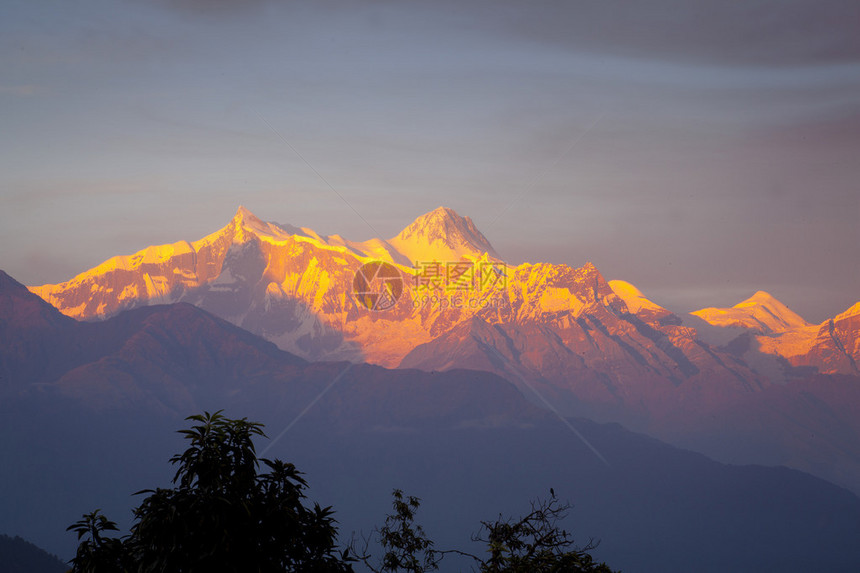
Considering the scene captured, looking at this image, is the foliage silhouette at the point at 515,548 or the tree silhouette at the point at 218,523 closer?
the tree silhouette at the point at 218,523

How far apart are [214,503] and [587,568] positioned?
12.1 m

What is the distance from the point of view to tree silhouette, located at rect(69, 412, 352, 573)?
28953 mm

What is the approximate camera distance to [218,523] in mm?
28625

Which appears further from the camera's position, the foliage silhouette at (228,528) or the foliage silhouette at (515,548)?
the foliage silhouette at (515,548)

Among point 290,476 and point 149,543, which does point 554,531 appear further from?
point 149,543

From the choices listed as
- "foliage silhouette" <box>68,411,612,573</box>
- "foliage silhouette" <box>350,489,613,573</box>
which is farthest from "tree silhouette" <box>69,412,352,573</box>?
"foliage silhouette" <box>350,489,613,573</box>

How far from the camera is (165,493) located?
29156 millimetres

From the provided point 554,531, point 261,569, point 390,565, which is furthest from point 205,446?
point 554,531

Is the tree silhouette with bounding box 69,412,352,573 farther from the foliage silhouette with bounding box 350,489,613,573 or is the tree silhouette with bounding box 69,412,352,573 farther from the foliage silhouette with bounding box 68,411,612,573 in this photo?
the foliage silhouette with bounding box 350,489,613,573

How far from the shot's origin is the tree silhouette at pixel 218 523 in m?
29.0

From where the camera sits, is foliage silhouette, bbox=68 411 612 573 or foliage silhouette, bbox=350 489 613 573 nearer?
foliage silhouette, bbox=68 411 612 573

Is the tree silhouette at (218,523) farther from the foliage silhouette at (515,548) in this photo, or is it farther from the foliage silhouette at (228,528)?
the foliage silhouette at (515,548)

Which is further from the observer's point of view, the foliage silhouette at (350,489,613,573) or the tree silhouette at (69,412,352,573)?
the foliage silhouette at (350,489,613,573)

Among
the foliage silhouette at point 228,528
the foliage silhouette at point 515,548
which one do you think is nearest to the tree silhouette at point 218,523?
the foliage silhouette at point 228,528
